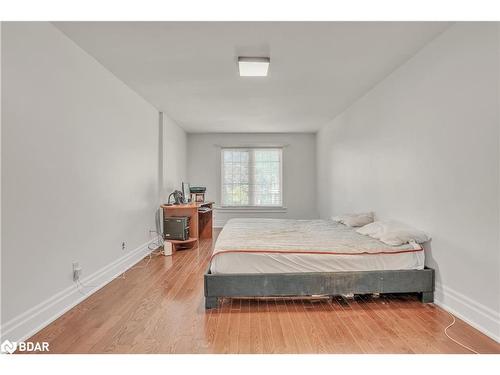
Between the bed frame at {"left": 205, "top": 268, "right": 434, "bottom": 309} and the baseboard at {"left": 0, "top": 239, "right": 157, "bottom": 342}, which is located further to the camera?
the bed frame at {"left": 205, "top": 268, "right": 434, "bottom": 309}

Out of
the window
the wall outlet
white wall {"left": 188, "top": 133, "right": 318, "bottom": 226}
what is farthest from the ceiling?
the window

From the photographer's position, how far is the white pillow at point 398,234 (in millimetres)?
2582

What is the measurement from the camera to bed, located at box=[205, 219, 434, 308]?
2.43 meters

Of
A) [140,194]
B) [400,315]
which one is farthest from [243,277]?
[140,194]

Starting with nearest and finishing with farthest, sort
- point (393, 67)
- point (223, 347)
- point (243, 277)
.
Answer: point (223, 347) < point (243, 277) < point (393, 67)

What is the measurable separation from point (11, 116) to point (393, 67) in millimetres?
3540

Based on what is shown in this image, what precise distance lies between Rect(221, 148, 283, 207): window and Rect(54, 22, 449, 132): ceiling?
8.28 ft

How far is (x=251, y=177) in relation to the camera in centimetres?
708

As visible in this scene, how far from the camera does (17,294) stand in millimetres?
1915

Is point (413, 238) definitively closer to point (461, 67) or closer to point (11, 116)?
point (461, 67)

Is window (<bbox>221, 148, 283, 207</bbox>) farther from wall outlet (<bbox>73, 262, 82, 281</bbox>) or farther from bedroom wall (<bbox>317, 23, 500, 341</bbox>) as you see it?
wall outlet (<bbox>73, 262, 82, 281</bbox>)

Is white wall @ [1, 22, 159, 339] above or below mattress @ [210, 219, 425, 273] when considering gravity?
above

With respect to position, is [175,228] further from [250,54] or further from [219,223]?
[250,54]

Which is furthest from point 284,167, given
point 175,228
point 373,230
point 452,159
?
point 452,159
